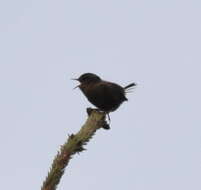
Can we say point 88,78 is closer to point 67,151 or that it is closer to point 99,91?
point 99,91

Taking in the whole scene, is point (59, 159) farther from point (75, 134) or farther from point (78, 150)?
point (75, 134)

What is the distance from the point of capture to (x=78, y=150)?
2127 mm

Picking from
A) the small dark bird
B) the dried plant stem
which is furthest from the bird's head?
the dried plant stem

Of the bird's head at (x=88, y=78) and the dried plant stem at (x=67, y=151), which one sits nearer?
the dried plant stem at (x=67, y=151)

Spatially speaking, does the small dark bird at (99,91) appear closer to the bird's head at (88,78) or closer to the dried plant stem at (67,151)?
the bird's head at (88,78)

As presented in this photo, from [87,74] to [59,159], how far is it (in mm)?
2691

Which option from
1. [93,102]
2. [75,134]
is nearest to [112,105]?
[93,102]

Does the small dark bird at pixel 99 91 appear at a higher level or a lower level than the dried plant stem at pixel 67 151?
higher

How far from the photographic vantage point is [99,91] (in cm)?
455

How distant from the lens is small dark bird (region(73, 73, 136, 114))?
455 centimetres

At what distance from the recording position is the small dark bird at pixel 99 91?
4.55 m

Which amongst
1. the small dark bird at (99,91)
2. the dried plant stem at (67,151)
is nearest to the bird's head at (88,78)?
the small dark bird at (99,91)

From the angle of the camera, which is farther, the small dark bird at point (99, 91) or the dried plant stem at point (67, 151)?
the small dark bird at point (99, 91)

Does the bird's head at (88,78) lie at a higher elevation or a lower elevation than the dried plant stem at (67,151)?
higher
